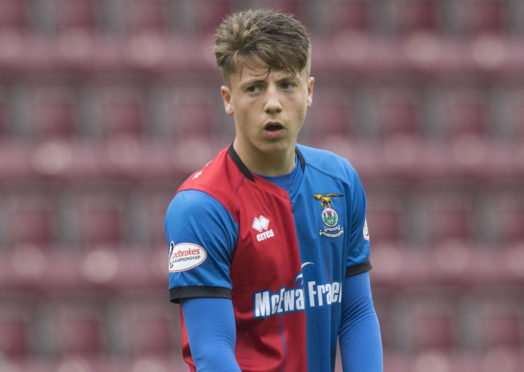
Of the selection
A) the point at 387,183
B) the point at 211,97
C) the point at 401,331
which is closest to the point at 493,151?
the point at 387,183

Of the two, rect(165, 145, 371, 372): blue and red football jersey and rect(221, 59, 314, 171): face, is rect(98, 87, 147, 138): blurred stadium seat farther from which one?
rect(221, 59, 314, 171): face

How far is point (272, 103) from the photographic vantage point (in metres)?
2.83

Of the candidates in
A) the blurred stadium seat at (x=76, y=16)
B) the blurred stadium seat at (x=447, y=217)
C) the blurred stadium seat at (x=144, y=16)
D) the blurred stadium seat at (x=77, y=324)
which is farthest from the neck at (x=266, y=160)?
the blurred stadium seat at (x=76, y=16)

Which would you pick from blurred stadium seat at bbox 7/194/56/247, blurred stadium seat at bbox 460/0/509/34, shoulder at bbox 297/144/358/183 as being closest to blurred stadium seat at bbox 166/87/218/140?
blurred stadium seat at bbox 7/194/56/247

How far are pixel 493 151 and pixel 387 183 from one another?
5.70 feet

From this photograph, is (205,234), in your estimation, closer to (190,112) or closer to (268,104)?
(268,104)

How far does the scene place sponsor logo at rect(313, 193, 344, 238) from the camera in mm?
3014

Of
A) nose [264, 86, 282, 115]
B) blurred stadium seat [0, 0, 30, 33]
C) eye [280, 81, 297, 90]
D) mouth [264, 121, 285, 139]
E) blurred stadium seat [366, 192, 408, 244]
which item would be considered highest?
blurred stadium seat [0, 0, 30, 33]

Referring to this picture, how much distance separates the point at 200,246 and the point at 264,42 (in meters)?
0.66

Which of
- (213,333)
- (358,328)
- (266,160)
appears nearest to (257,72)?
(266,160)

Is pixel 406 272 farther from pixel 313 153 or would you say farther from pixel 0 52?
pixel 313 153

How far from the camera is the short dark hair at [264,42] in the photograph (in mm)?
2850

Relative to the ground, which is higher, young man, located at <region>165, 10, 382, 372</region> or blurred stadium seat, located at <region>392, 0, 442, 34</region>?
blurred stadium seat, located at <region>392, 0, 442, 34</region>

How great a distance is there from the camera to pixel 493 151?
45.1 ft
